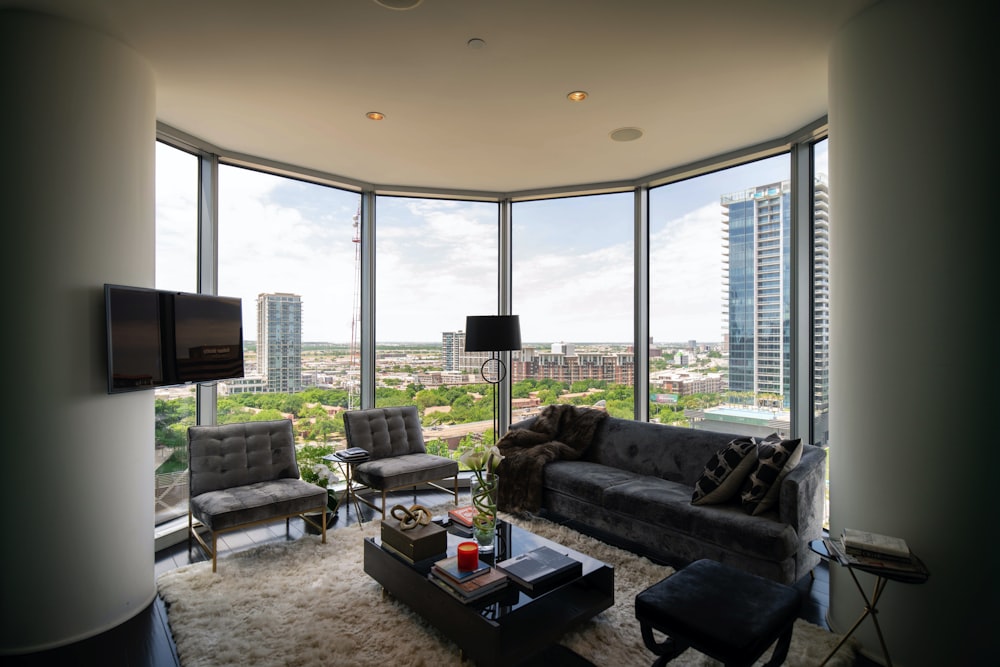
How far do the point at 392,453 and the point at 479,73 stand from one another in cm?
324

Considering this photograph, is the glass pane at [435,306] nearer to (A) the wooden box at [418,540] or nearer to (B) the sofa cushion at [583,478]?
(B) the sofa cushion at [583,478]

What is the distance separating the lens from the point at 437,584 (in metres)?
2.56

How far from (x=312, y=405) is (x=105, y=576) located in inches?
91.7

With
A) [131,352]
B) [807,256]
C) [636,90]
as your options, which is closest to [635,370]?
[807,256]

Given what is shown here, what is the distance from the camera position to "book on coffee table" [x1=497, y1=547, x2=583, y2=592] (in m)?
2.53

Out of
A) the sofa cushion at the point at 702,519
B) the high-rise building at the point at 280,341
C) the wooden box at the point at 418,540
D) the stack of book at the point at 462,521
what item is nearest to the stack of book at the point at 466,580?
the wooden box at the point at 418,540

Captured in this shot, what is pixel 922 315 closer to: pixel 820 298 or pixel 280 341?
pixel 820 298

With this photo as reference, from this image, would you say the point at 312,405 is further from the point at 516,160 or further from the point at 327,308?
the point at 516,160

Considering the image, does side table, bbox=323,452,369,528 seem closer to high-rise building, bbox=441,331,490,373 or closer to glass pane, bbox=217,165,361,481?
glass pane, bbox=217,165,361,481

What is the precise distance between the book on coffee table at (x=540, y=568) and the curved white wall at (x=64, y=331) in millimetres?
2107

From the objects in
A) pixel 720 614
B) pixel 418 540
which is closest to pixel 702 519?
pixel 720 614

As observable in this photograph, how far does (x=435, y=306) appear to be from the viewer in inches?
227

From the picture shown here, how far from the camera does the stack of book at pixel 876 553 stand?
2119mm

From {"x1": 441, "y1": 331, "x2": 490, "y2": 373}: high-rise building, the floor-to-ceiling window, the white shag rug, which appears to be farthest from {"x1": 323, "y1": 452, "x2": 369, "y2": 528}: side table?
{"x1": 441, "y1": 331, "x2": 490, "y2": 373}: high-rise building
